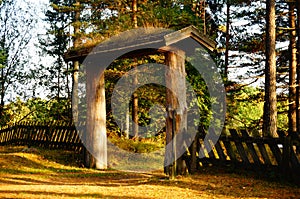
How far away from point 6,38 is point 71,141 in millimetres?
20151

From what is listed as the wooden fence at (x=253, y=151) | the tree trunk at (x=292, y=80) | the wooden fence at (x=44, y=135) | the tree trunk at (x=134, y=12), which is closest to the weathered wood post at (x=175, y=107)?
the wooden fence at (x=253, y=151)

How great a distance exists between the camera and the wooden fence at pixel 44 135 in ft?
50.6

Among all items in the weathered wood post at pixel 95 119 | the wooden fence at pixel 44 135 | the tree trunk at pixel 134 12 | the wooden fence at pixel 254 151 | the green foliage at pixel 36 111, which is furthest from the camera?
the green foliage at pixel 36 111

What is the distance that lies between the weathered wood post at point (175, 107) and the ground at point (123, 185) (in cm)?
48

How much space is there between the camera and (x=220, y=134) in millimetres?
9422

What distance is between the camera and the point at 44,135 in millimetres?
17500

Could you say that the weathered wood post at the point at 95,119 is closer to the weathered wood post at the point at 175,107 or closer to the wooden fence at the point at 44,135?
the wooden fence at the point at 44,135

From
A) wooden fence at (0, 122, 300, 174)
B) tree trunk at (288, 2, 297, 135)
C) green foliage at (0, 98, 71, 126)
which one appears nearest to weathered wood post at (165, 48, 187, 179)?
wooden fence at (0, 122, 300, 174)

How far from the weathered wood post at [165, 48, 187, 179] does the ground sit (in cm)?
48

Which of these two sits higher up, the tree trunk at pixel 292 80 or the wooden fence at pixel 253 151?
the tree trunk at pixel 292 80

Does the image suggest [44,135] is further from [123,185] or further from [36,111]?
[36,111]

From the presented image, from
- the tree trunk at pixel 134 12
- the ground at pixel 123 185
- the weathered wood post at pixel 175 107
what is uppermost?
the tree trunk at pixel 134 12

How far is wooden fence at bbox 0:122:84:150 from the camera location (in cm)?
1541

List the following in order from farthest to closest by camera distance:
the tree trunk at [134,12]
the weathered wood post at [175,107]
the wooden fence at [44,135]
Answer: the tree trunk at [134,12]
the wooden fence at [44,135]
the weathered wood post at [175,107]
